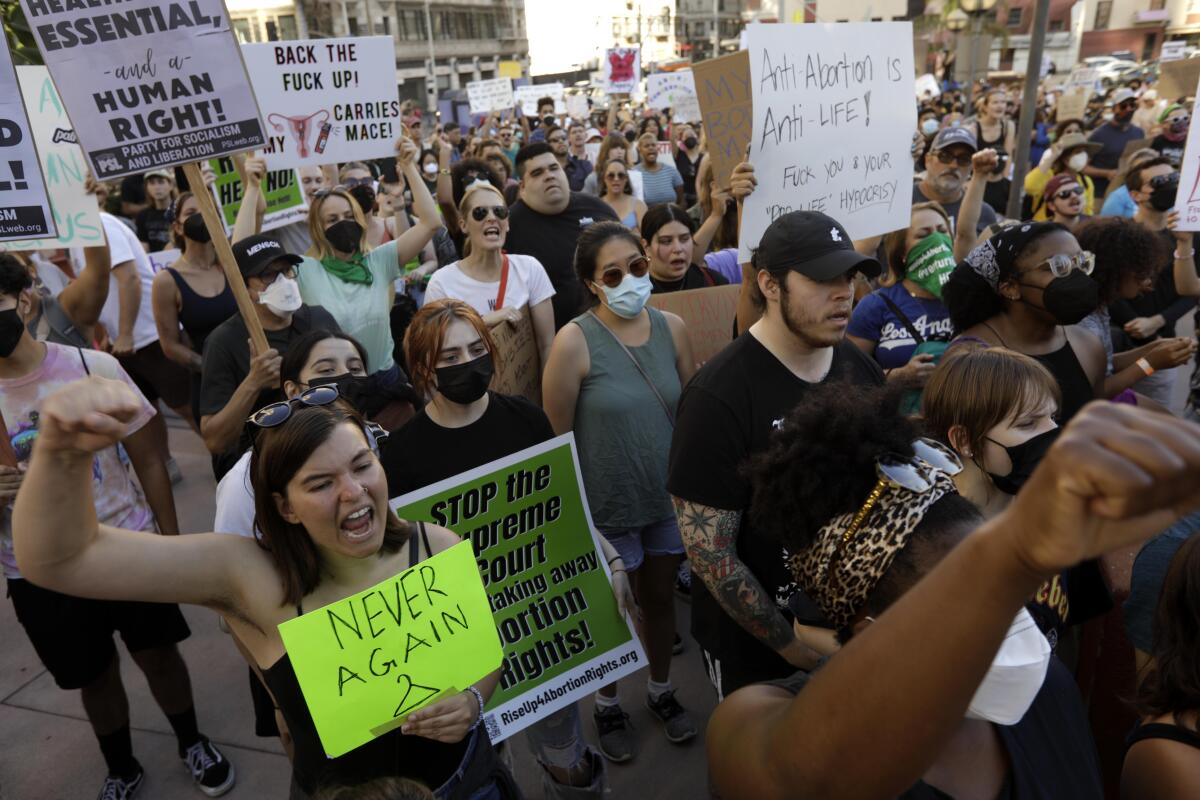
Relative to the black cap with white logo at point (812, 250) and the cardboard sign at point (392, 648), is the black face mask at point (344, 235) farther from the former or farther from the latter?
the cardboard sign at point (392, 648)

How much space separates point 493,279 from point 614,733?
2.27m

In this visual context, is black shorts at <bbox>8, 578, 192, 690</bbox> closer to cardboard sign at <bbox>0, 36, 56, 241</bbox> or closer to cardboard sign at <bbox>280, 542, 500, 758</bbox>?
cardboard sign at <bbox>0, 36, 56, 241</bbox>

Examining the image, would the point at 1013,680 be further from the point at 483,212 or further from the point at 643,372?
the point at 483,212

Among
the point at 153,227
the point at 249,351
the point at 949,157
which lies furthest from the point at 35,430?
the point at 949,157

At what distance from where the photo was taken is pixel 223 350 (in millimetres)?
3258

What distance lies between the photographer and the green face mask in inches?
140

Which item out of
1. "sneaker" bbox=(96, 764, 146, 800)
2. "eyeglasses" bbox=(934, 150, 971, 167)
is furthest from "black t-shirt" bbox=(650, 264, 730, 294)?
"sneaker" bbox=(96, 764, 146, 800)

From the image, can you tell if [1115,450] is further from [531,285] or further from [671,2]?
[671,2]

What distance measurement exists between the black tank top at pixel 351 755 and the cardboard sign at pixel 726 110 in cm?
247

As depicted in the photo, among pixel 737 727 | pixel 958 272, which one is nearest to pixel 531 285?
pixel 958 272

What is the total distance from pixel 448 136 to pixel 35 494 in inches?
612

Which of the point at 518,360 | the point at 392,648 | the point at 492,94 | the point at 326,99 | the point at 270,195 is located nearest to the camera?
the point at 392,648

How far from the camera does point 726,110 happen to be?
342cm

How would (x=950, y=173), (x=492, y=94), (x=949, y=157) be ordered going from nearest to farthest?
(x=950, y=173) < (x=949, y=157) < (x=492, y=94)
